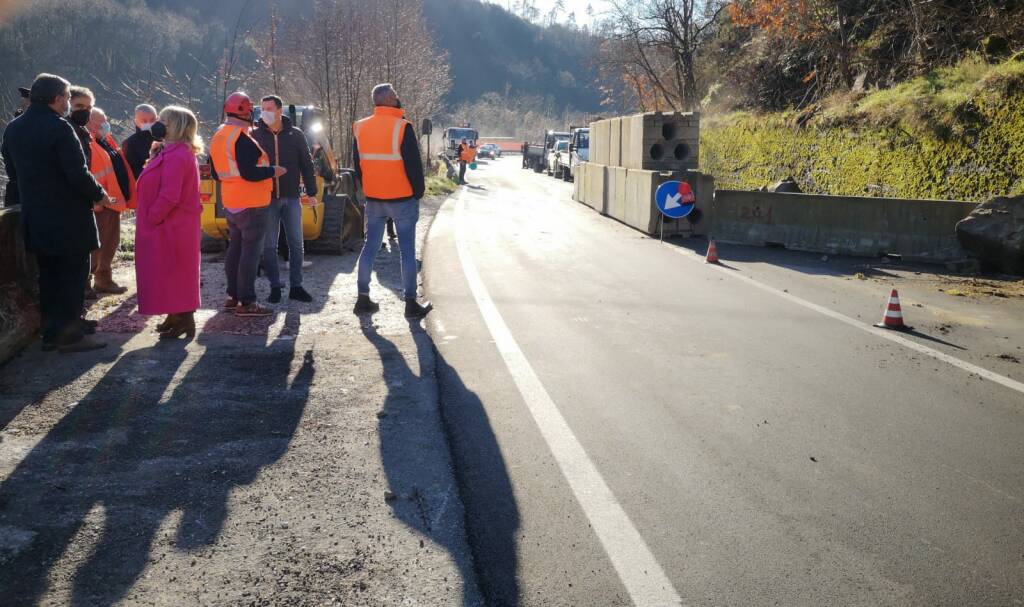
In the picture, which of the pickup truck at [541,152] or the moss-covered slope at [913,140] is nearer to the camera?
the moss-covered slope at [913,140]

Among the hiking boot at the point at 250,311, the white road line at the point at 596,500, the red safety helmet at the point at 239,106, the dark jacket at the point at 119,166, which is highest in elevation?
the red safety helmet at the point at 239,106

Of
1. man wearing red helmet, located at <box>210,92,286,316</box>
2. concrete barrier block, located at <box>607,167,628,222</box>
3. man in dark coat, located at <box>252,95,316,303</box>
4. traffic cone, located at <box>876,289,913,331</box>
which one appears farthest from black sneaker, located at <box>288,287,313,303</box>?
concrete barrier block, located at <box>607,167,628,222</box>

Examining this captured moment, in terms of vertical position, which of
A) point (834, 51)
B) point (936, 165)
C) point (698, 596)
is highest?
point (834, 51)

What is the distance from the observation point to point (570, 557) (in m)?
3.48

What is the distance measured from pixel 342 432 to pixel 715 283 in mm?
6581

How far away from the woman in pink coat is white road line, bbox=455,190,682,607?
259 cm

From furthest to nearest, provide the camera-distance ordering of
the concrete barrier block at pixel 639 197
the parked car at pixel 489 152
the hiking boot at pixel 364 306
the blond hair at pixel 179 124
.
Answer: the parked car at pixel 489 152 < the concrete barrier block at pixel 639 197 < the hiking boot at pixel 364 306 < the blond hair at pixel 179 124

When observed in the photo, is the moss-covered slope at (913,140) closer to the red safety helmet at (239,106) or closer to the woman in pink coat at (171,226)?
the red safety helmet at (239,106)

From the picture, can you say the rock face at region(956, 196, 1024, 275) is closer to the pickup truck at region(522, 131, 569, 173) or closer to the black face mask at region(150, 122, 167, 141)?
the black face mask at region(150, 122, 167, 141)

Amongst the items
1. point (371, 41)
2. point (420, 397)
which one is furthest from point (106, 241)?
point (371, 41)

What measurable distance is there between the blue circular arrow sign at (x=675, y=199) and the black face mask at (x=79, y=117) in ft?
29.8

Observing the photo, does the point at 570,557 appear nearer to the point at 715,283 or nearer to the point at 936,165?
the point at 715,283

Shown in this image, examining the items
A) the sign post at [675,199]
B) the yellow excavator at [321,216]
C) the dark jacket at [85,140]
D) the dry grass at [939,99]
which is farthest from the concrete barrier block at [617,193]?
the dark jacket at [85,140]

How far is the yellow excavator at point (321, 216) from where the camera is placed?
36.4ft
